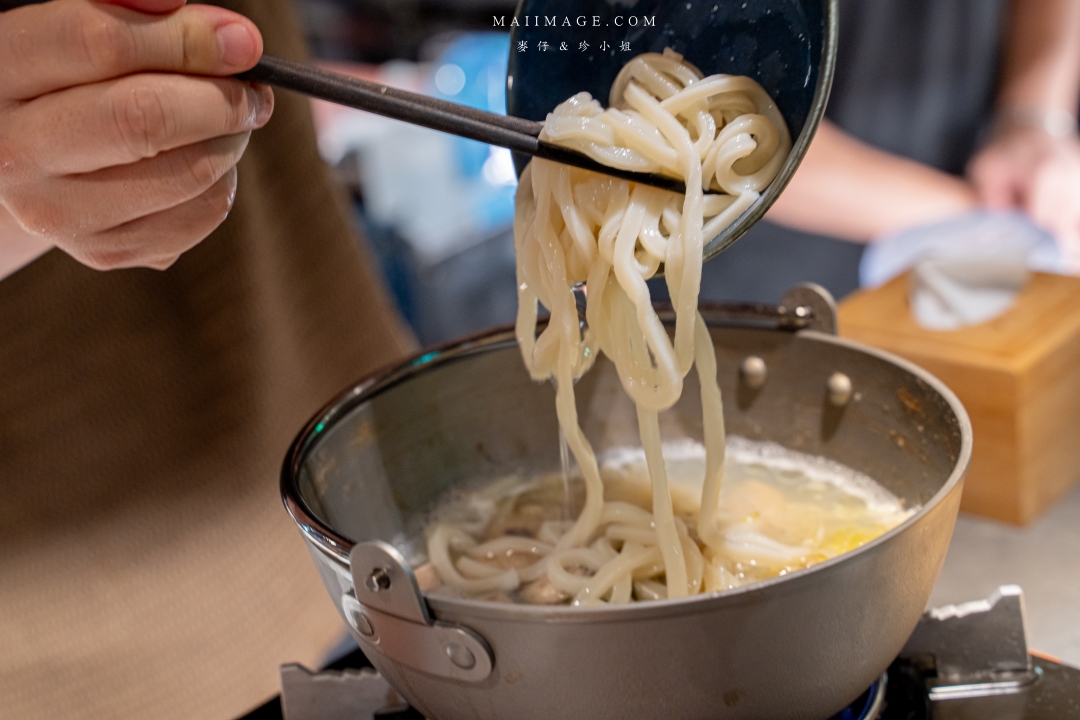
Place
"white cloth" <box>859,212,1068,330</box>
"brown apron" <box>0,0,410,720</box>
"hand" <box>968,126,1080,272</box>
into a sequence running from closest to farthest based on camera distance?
1. "brown apron" <box>0,0,410,720</box>
2. "white cloth" <box>859,212,1068,330</box>
3. "hand" <box>968,126,1080,272</box>

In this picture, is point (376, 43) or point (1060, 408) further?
point (376, 43)

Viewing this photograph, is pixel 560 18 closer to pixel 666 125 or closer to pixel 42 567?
pixel 666 125

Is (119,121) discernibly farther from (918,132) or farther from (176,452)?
(918,132)

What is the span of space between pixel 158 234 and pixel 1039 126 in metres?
2.79

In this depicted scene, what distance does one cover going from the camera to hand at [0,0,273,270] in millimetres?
751

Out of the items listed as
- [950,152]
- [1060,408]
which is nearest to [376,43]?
[950,152]

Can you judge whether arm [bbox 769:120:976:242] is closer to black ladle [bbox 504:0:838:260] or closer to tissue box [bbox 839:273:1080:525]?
tissue box [bbox 839:273:1080:525]

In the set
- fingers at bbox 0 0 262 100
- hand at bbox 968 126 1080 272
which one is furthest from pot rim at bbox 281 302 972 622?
hand at bbox 968 126 1080 272

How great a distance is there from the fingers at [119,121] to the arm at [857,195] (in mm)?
2259

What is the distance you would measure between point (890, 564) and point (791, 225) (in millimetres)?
2498

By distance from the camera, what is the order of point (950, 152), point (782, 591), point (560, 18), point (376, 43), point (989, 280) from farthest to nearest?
point (376, 43) < point (950, 152) < point (989, 280) < point (560, 18) < point (782, 591)

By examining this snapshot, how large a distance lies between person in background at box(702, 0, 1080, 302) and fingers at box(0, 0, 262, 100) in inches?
91.3

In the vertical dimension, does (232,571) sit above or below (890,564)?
below

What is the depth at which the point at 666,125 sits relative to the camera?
36.2 inches
